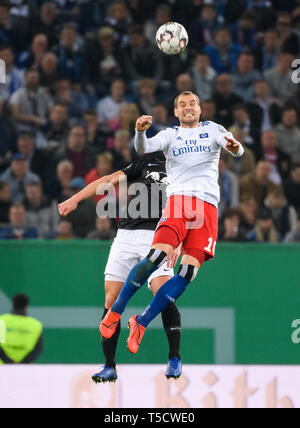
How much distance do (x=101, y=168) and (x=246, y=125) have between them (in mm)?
2599

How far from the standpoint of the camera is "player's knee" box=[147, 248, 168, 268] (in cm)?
786

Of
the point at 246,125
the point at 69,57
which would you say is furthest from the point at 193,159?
the point at 69,57

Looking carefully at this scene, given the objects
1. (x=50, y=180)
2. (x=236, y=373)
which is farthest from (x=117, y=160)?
(x=236, y=373)

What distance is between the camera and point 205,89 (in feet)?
45.9

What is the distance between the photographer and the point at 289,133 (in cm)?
1347

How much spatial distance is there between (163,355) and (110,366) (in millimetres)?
3044

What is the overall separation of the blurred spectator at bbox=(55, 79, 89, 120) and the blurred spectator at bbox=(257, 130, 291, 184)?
275 centimetres

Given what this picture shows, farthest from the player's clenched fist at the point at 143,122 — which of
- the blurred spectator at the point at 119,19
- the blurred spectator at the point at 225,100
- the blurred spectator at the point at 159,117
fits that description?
the blurred spectator at the point at 119,19

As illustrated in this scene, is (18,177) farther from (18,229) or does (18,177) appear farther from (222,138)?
(222,138)

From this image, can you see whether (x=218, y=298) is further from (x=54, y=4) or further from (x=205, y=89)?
(x=54, y=4)

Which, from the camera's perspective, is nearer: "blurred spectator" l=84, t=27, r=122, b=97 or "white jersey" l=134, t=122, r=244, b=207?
"white jersey" l=134, t=122, r=244, b=207

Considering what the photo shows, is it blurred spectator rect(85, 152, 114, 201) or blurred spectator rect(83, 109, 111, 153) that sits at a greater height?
blurred spectator rect(83, 109, 111, 153)

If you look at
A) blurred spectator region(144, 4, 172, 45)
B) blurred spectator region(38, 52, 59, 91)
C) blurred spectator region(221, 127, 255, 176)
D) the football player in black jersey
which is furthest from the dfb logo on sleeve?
the football player in black jersey

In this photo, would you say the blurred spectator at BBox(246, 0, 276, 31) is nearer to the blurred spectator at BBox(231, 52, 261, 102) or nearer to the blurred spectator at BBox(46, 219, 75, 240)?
the blurred spectator at BBox(231, 52, 261, 102)
